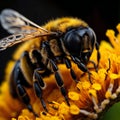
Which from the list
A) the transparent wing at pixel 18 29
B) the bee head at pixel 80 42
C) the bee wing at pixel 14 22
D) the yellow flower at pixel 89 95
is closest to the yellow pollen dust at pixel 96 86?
the yellow flower at pixel 89 95

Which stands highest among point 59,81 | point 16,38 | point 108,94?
point 16,38

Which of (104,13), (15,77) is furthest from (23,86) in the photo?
(104,13)

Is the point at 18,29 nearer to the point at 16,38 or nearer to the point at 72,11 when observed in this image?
the point at 16,38

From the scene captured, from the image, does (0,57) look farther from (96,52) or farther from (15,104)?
(96,52)

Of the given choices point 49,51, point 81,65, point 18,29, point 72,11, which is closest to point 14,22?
point 18,29

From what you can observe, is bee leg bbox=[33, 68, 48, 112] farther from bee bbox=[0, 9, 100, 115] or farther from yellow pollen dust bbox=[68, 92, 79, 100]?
yellow pollen dust bbox=[68, 92, 79, 100]

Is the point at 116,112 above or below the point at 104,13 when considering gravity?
below

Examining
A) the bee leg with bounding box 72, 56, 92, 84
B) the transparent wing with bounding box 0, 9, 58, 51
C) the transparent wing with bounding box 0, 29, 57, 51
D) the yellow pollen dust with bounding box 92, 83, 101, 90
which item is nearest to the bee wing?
the transparent wing with bounding box 0, 9, 58, 51
